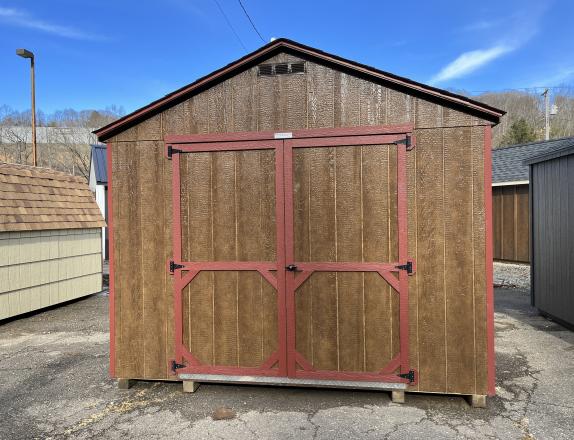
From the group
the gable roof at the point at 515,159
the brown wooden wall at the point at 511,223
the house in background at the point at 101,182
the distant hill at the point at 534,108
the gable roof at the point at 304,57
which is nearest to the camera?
the gable roof at the point at 304,57

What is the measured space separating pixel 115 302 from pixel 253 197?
1.75m

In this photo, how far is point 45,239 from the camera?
7645 millimetres

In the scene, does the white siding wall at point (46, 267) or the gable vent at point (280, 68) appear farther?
the white siding wall at point (46, 267)

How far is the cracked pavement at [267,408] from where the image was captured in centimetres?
319

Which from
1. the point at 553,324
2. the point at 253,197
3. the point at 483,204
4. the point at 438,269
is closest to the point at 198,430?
the point at 253,197

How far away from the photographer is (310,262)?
378 cm

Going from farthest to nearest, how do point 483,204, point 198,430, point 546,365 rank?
point 546,365, point 483,204, point 198,430

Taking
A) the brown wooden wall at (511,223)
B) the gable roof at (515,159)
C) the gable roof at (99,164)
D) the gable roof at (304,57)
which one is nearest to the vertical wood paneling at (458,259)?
the gable roof at (304,57)

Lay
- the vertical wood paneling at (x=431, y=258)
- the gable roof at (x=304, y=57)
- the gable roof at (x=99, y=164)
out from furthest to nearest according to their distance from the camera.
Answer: the gable roof at (x=99, y=164)
the vertical wood paneling at (x=431, y=258)
the gable roof at (x=304, y=57)

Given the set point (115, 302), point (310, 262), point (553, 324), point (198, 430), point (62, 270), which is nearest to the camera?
point (198, 430)

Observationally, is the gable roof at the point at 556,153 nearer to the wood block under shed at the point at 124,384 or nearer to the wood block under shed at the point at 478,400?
the wood block under shed at the point at 478,400

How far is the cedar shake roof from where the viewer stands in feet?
22.9

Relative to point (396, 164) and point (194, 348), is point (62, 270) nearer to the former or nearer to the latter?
point (194, 348)

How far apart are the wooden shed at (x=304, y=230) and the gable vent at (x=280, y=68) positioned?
0.01 metres
